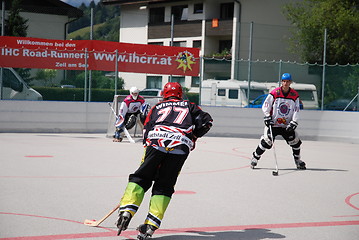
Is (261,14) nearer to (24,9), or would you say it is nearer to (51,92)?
(24,9)

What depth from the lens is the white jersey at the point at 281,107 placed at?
11.4 metres

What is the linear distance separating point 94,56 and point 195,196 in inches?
510

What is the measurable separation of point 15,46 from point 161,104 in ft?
48.7

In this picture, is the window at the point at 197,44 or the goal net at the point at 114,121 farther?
the window at the point at 197,44

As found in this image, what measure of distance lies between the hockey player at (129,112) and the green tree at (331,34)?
15.3 metres

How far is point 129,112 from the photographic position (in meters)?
17.6

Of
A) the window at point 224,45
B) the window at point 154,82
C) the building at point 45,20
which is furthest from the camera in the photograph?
the window at point 224,45

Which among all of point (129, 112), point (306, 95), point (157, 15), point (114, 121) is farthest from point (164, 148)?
point (157, 15)

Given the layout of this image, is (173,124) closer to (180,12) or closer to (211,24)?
(211,24)

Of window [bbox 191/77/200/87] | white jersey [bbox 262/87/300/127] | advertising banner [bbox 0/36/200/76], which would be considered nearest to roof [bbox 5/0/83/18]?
advertising banner [bbox 0/36/200/76]

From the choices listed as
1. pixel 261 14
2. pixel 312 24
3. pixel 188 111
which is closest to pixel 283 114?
pixel 188 111

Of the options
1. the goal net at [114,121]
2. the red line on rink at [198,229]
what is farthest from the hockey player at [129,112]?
the red line on rink at [198,229]

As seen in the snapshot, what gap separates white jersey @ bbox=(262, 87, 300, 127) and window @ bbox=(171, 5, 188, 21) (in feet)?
98.0

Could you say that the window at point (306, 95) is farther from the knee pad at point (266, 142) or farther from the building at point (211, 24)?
Answer: the knee pad at point (266, 142)
